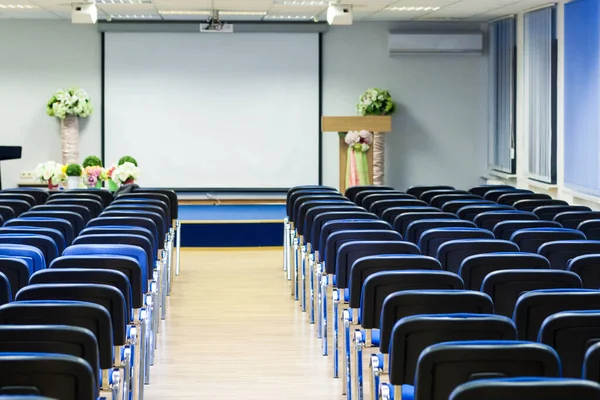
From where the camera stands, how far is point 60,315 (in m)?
4.64

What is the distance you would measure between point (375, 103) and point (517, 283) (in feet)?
41.3

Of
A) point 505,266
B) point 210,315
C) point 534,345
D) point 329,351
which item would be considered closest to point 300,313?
point 210,315

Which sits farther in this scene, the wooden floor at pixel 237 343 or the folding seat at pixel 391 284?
the wooden floor at pixel 237 343

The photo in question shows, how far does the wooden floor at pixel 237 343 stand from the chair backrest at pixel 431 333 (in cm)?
263

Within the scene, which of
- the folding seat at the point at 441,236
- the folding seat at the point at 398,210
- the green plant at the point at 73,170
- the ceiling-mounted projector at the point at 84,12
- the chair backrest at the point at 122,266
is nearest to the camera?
the chair backrest at the point at 122,266

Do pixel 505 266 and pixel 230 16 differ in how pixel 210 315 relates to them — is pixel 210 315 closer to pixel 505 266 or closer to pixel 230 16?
pixel 505 266

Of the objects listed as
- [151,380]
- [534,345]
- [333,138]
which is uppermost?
[333,138]

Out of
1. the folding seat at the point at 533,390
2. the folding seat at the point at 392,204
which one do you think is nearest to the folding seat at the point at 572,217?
the folding seat at the point at 392,204

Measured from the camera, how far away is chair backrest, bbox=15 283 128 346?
5.18 meters

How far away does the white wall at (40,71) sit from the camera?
18188mm

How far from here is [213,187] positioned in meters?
18.6

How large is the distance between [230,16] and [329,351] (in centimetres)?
1035

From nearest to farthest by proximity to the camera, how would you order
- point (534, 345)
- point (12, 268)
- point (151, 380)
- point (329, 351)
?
point (534, 345) < point (12, 268) < point (151, 380) < point (329, 351)

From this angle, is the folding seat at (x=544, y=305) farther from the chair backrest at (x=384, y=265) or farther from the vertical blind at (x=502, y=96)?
the vertical blind at (x=502, y=96)
